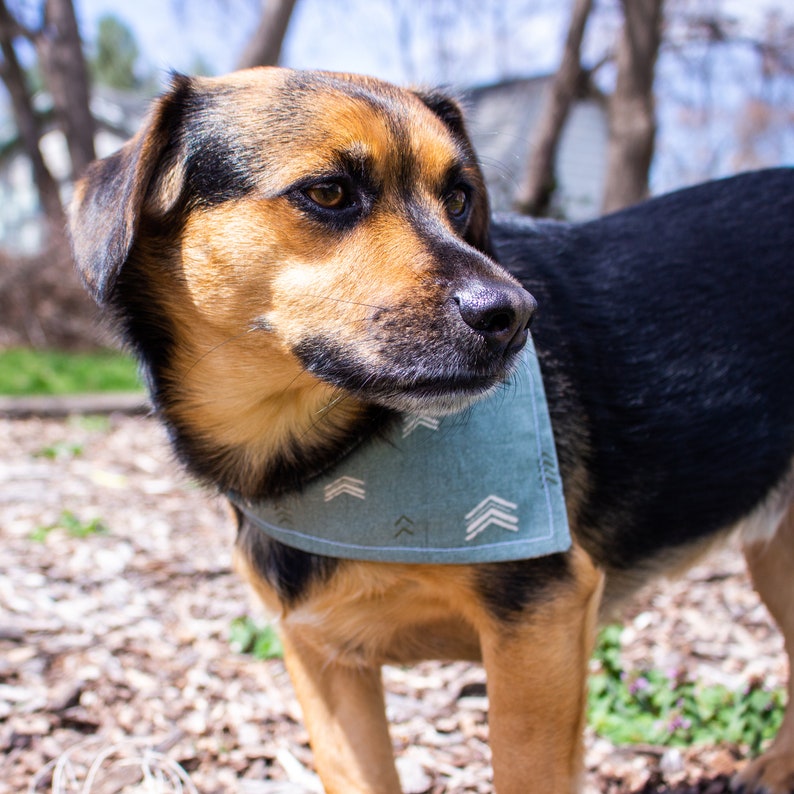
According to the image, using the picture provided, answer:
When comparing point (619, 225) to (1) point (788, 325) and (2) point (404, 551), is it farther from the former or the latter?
(2) point (404, 551)

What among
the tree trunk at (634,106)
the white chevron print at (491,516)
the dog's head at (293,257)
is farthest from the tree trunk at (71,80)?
the white chevron print at (491,516)

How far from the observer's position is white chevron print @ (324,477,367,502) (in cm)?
223

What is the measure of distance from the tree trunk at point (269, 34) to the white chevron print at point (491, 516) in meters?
6.93

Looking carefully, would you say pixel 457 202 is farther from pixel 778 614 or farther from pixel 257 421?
pixel 778 614

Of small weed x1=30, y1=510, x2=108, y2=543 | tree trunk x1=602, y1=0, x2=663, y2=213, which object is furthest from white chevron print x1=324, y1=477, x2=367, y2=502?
tree trunk x1=602, y1=0, x2=663, y2=213

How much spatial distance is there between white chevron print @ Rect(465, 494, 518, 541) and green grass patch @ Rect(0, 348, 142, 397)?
279 inches

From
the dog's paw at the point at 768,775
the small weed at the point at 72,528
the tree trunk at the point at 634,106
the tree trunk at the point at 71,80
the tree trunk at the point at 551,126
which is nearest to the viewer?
the dog's paw at the point at 768,775

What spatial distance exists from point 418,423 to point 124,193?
3.14 feet

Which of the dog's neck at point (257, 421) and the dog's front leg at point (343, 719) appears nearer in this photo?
the dog's neck at point (257, 421)

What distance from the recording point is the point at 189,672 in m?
3.50

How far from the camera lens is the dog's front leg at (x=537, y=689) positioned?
216 cm

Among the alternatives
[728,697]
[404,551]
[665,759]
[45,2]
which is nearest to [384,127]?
[404,551]

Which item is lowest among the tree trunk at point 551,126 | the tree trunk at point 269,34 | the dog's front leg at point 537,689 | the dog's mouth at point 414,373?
the tree trunk at point 551,126

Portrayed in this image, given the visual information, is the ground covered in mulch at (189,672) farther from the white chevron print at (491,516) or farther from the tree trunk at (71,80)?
the tree trunk at (71,80)
